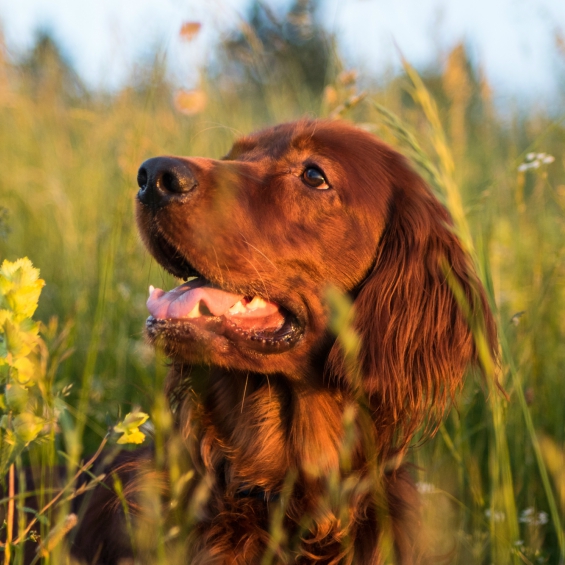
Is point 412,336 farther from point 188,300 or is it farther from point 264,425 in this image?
point 188,300

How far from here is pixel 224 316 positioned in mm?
2057

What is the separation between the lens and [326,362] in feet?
6.93

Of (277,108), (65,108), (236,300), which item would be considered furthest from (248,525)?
(65,108)

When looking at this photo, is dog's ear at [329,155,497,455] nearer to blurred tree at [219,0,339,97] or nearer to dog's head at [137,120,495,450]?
dog's head at [137,120,495,450]

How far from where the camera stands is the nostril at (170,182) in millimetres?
1938

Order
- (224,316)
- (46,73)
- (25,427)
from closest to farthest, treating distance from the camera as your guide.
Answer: (25,427)
(224,316)
(46,73)

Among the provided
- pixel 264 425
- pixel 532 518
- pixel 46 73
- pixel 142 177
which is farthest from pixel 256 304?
pixel 46 73

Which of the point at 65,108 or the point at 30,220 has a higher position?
the point at 65,108

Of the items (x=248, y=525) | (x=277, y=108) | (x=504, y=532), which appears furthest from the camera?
(x=277, y=108)

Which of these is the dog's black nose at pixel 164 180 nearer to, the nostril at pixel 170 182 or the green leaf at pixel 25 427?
the nostril at pixel 170 182

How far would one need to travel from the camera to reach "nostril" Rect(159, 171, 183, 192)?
1.94 m

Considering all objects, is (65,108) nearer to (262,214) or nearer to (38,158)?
(38,158)

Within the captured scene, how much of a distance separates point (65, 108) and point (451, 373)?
5.09 metres

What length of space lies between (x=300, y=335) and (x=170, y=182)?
1.99 ft
